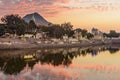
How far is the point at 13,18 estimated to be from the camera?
82.1 metres

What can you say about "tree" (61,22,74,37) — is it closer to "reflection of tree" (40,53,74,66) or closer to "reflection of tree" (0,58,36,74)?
"reflection of tree" (40,53,74,66)

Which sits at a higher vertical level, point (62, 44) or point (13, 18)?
point (13, 18)

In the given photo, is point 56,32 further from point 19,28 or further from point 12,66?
point 12,66

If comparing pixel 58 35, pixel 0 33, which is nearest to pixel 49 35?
pixel 58 35

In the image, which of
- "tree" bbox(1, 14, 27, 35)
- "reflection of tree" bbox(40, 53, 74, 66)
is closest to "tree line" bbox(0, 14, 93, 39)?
"tree" bbox(1, 14, 27, 35)

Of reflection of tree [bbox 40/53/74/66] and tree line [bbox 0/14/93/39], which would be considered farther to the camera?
tree line [bbox 0/14/93/39]

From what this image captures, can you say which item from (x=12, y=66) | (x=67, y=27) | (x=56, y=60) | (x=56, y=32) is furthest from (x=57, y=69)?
(x=67, y=27)

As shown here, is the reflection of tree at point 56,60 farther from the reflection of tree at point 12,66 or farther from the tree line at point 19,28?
the tree line at point 19,28

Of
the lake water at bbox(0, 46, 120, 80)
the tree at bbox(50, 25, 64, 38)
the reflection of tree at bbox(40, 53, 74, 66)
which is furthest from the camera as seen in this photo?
the tree at bbox(50, 25, 64, 38)

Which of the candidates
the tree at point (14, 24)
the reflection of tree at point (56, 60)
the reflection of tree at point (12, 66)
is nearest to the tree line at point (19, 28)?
the tree at point (14, 24)

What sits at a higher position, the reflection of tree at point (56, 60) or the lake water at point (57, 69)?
the lake water at point (57, 69)

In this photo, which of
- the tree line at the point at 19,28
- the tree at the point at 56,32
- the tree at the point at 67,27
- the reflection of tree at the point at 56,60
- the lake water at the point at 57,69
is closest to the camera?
the lake water at the point at 57,69

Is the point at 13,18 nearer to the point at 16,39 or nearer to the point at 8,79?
the point at 16,39

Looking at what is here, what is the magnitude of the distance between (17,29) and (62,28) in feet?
99.0
